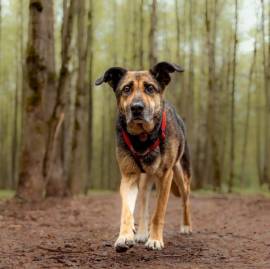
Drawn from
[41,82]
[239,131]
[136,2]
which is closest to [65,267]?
[41,82]

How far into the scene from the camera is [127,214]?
577cm

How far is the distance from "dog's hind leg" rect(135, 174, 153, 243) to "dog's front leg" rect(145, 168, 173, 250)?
0.66 metres

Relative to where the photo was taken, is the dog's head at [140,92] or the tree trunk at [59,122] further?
the tree trunk at [59,122]

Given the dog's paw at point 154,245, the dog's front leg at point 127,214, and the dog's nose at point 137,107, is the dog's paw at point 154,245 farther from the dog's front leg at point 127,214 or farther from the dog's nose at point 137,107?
the dog's nose at point 137,107

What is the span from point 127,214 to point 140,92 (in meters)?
1.35

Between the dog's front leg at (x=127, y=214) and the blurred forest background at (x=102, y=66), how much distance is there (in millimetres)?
5800

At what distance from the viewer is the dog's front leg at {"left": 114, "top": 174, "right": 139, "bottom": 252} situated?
211 inches

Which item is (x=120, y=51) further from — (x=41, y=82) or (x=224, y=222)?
(x=224, y=222)

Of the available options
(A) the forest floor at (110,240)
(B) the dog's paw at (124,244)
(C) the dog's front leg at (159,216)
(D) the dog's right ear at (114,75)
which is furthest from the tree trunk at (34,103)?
(B) the dog's paw at (124,244)

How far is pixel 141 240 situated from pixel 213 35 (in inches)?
652

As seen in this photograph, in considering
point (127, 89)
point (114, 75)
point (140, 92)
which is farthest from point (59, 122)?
point (140, 92)

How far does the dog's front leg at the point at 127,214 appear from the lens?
536 cm

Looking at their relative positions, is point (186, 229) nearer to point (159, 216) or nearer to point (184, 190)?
point (184, 190)

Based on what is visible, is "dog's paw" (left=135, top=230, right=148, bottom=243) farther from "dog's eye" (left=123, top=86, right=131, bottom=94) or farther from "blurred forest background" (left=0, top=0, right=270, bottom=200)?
"blurred forest background" (left=0, top=0, right=270, bottom=200)
